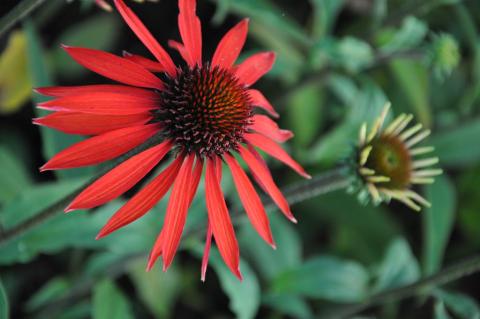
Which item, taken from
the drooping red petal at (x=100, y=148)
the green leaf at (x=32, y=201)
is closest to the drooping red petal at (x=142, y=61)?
the drooping red petal at (x=100, y=148)

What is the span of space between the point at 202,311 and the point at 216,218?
104cm

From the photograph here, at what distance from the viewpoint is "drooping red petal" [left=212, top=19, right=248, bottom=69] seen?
105 centimetres

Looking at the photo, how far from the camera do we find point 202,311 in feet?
6.26

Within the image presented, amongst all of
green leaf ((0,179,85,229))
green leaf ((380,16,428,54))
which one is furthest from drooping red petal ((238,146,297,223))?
green leaf ((380,16,428,54))

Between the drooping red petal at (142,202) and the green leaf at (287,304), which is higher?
the drooping red petal at (142,202)

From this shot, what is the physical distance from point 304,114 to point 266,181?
992 mm

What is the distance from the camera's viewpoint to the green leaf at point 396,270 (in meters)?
1.68

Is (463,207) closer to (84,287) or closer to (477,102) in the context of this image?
(477,102)

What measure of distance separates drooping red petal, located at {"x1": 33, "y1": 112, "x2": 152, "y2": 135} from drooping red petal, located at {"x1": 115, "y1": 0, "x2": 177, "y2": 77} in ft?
0.33

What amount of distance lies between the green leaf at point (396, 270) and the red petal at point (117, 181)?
39.0 inches

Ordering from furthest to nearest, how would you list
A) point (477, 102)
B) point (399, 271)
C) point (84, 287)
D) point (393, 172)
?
point (477, 102), point (399, 271), point (84, 287), point (393, 172)

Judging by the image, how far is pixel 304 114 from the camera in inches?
78.4

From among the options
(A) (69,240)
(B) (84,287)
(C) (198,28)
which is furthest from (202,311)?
(C) (198,28)

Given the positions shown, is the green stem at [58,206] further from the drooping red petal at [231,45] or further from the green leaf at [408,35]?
the green leaf at [408,35]
